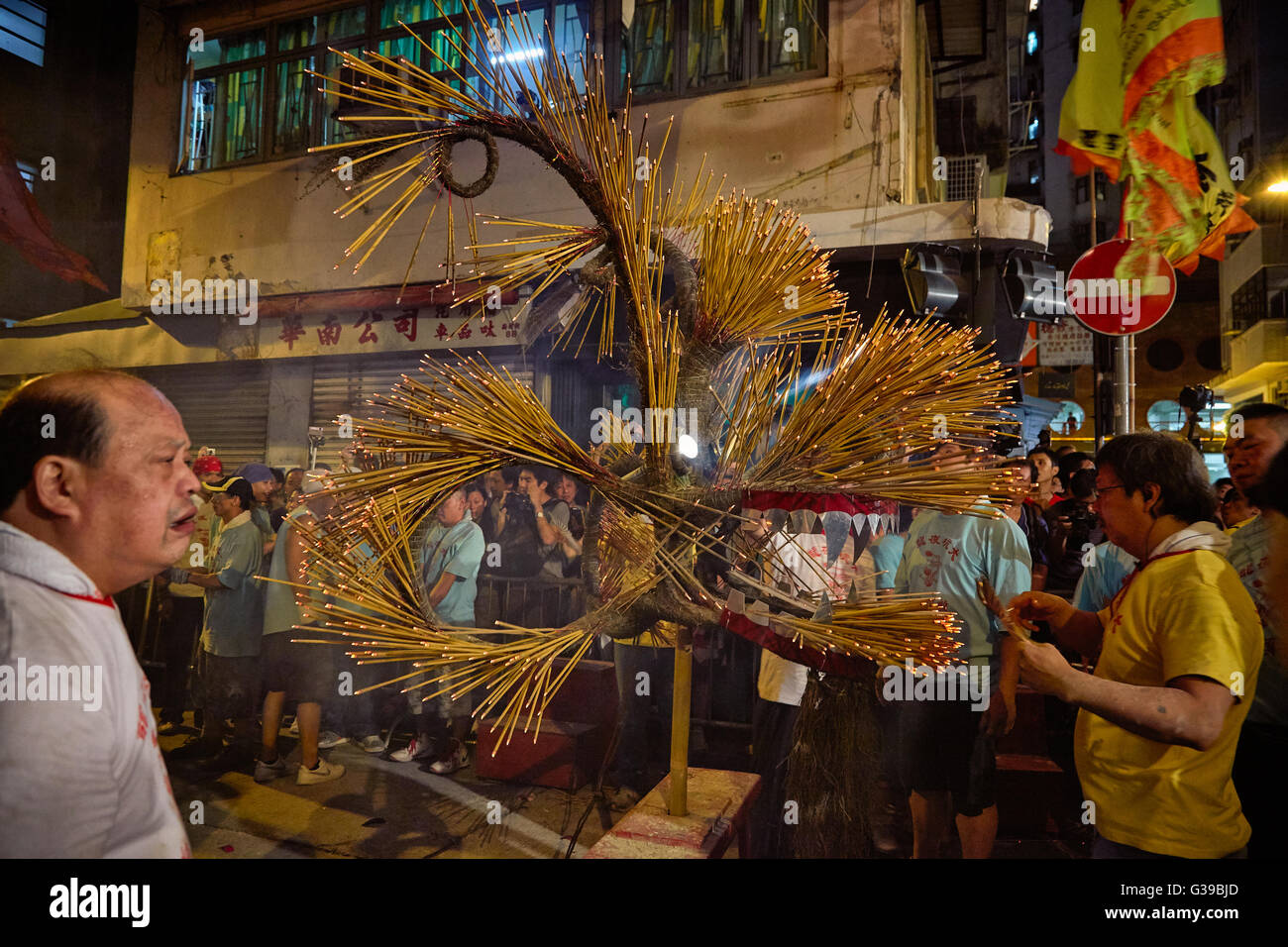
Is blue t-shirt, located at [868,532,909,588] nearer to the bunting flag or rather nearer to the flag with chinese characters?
the bunting flag

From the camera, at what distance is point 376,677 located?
360 centimetres

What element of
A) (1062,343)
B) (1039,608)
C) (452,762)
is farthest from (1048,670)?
(1062,343)

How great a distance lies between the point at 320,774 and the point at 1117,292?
4.47 meters

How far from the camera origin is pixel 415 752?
138 inches

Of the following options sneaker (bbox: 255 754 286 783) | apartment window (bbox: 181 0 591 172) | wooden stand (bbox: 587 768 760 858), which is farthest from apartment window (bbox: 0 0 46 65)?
sneaker (bbox: 255 754 286 783)

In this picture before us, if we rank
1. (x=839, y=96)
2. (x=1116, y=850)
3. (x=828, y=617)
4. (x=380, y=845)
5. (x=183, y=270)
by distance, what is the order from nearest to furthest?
(x=828, y=617)
(x=1116, y=850)
(x=380, y=845)
(x=183, y=270)
(x=839, y=96)

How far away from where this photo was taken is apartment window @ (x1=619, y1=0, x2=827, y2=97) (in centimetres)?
420

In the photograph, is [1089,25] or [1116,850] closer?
[1116,850]

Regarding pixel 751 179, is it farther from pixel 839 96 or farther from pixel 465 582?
pixel 465 582

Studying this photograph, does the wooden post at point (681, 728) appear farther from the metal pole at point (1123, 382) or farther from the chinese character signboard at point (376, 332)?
the metal pole at point (1123, 382)

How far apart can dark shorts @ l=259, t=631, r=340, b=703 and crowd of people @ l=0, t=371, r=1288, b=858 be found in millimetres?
11

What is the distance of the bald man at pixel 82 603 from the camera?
759 mm

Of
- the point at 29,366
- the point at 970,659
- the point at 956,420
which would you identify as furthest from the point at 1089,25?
the point at 29,366

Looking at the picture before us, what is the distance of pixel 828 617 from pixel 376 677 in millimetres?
3179
